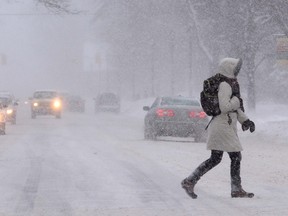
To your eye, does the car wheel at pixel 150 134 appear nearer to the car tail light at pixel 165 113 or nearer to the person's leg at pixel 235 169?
the car tail light at pixel 165 113

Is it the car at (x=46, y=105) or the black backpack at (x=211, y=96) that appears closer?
the black backpack at (x=211, y=96)

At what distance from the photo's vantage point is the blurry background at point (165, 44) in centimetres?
4131

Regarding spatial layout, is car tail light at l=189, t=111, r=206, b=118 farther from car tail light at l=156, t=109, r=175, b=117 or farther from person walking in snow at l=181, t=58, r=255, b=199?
person walking in snow at l=181, t=58, r=255, b=199

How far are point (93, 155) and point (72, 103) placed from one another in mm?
43150

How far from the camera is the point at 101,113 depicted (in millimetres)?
58906

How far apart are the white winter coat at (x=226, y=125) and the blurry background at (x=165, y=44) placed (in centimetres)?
1646

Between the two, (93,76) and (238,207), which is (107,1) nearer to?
(93,76)

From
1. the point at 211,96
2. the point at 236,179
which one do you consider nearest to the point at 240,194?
the point at 236,179

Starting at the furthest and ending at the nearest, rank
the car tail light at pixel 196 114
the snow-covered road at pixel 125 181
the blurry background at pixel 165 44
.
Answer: the blurry background at pixel 165 44
the car tail light at pixel 196 114
the snow-covered road at pixel 125 181

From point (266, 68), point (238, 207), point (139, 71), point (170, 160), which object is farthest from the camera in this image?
point (139, 71)

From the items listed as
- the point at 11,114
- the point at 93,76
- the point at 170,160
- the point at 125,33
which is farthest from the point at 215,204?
the point at 93,76

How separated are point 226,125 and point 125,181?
246 cm

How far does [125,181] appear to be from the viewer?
38.0 feet

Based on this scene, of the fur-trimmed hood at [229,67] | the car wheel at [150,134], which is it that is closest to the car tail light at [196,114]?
the car wheel at [150,134]
